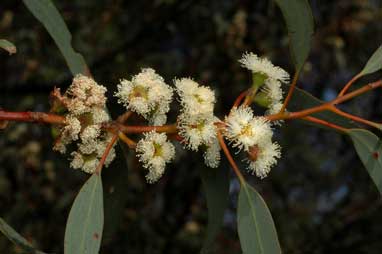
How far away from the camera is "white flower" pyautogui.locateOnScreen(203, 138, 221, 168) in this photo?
151 centimetres

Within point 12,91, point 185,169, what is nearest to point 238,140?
point 12,91

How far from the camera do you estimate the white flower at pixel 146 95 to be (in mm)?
1493

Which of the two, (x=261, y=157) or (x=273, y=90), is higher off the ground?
(x=273, y=90)

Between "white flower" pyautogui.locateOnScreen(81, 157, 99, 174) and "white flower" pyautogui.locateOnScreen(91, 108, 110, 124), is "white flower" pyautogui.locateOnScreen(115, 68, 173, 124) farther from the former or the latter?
"white flower" pyautogui.locateOnScreen(81, 157, 99, 174)

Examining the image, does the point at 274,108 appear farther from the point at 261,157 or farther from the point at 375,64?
the point at 375,64

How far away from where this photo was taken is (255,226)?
152 cm

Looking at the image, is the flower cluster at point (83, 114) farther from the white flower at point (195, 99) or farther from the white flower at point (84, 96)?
the white flower at point (195, 99)

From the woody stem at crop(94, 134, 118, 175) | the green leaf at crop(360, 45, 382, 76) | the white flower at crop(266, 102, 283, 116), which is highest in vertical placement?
the green leaf at crop(360, 45, 382, 76)

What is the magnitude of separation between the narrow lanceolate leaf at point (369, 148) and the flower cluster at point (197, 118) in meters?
0.37

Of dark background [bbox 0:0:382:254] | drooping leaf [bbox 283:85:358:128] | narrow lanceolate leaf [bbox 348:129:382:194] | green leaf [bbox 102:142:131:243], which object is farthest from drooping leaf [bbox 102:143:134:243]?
dark background [bbox 0:0:382:254]

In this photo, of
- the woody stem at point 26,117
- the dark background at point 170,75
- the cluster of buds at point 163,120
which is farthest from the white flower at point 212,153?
the dark background at point 170,75

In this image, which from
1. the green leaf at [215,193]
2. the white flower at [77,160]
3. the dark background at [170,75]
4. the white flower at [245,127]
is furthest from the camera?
the dark background at [170,75]

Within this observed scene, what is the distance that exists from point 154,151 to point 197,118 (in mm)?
145

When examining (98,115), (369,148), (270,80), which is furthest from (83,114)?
(369,148)
